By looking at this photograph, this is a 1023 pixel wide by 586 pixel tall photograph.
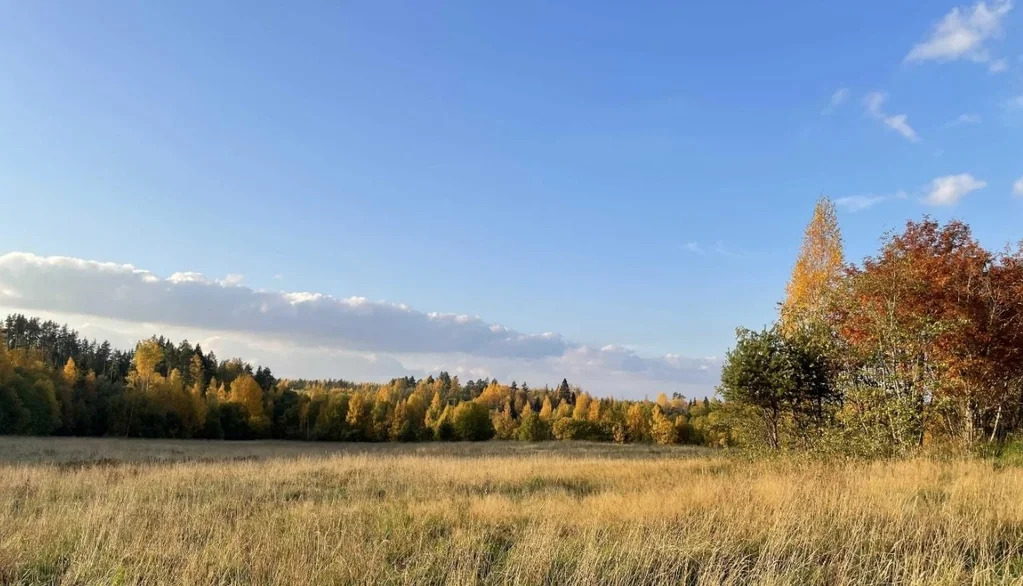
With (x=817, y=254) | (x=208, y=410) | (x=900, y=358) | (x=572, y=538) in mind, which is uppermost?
(x=817, y=254)

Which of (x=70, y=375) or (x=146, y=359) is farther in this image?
(x=146, y=359)

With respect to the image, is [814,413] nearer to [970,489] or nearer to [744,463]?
[744,463]

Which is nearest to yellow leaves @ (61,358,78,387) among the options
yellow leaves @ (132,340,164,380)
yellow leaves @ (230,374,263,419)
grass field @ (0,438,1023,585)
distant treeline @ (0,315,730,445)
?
distant treeline @ (0,315,730,445)

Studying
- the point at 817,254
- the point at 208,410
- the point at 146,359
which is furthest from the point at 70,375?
the point at 817,254

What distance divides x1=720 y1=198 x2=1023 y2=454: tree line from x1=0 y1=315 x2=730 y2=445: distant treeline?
29.2 meters

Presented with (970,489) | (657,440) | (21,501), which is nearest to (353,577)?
(970,489)

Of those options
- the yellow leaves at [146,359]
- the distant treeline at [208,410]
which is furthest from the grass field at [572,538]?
the yellow leaves at [146,359]

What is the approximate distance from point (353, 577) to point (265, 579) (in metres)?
0.79

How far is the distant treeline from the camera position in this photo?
60.3 m

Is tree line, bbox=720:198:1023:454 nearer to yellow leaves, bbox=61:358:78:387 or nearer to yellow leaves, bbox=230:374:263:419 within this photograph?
yellow leaves, bbox=230:374:263:419

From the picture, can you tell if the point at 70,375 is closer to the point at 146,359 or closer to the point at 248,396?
the point at 146,359

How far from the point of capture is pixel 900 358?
14594 mm

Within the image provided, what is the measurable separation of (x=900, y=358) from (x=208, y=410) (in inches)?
2686

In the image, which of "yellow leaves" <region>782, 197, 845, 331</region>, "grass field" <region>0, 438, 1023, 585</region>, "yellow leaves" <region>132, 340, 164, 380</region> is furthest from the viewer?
"yellow leaves" <region>132, 340, 164, 380</region>
